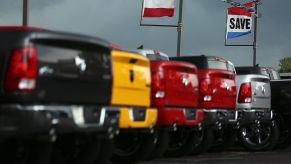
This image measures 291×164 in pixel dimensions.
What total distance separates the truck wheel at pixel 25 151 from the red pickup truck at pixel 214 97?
212 inches

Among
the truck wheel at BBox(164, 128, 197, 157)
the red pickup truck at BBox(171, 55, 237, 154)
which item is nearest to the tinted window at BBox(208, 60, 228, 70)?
the red pickup truck at BBox(171, 55, 237, 154)

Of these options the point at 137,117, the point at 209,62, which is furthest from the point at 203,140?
the point at 137,117

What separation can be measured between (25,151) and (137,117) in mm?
2134

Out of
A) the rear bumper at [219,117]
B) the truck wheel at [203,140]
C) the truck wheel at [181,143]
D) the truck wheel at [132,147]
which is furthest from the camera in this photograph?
the truck wheel at [203,140]

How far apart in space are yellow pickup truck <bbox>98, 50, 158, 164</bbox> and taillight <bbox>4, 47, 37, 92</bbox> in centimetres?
187

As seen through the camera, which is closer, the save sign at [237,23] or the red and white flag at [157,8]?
the red and white flag at [157,8]

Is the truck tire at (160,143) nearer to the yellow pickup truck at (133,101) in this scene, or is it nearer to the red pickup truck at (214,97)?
the yellow pickup truck at (133,101)

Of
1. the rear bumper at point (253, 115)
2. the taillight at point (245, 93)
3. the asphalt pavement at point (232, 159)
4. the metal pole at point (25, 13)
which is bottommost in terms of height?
the asphalt pavement at point (232, 159)

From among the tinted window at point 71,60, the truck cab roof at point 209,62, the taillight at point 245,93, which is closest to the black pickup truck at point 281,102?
the taillight at point 245,93

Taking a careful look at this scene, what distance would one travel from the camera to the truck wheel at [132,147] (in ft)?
34.6

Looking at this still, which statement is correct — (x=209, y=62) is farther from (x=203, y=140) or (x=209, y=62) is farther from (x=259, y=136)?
(x=259, y=136)

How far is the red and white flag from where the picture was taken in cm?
2744

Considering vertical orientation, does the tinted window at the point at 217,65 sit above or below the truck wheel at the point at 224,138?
above

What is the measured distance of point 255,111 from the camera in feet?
49.5
